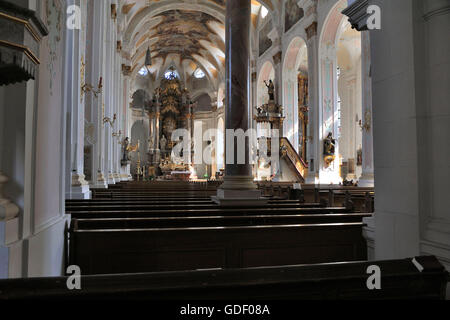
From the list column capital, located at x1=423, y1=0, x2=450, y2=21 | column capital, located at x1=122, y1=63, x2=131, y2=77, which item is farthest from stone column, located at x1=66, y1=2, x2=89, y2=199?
column capital, located at x1=122, y1=63, x2=131, y2=77

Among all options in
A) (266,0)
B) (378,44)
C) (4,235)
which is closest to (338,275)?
(4,235)

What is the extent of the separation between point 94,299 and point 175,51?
30.3m

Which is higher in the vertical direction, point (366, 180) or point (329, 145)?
point (329, 145)

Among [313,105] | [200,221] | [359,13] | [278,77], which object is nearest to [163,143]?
[278,77]

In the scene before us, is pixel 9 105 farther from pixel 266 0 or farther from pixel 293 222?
pixel 266 0

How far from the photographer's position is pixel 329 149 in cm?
1384

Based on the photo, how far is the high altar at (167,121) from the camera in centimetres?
3009

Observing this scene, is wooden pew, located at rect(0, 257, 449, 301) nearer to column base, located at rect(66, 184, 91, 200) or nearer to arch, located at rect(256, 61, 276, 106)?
column base, located at rect(66, 184, 91, 200)

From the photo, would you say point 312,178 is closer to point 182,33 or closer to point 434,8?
point 434,8

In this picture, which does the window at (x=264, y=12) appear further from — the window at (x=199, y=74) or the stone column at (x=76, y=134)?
the stone column at (x=76, y=134)

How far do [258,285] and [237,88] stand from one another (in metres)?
5.01

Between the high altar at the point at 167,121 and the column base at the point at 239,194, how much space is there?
949 inches

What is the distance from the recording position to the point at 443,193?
231cm

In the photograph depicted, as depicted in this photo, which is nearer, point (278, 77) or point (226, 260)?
point (226, 260)
